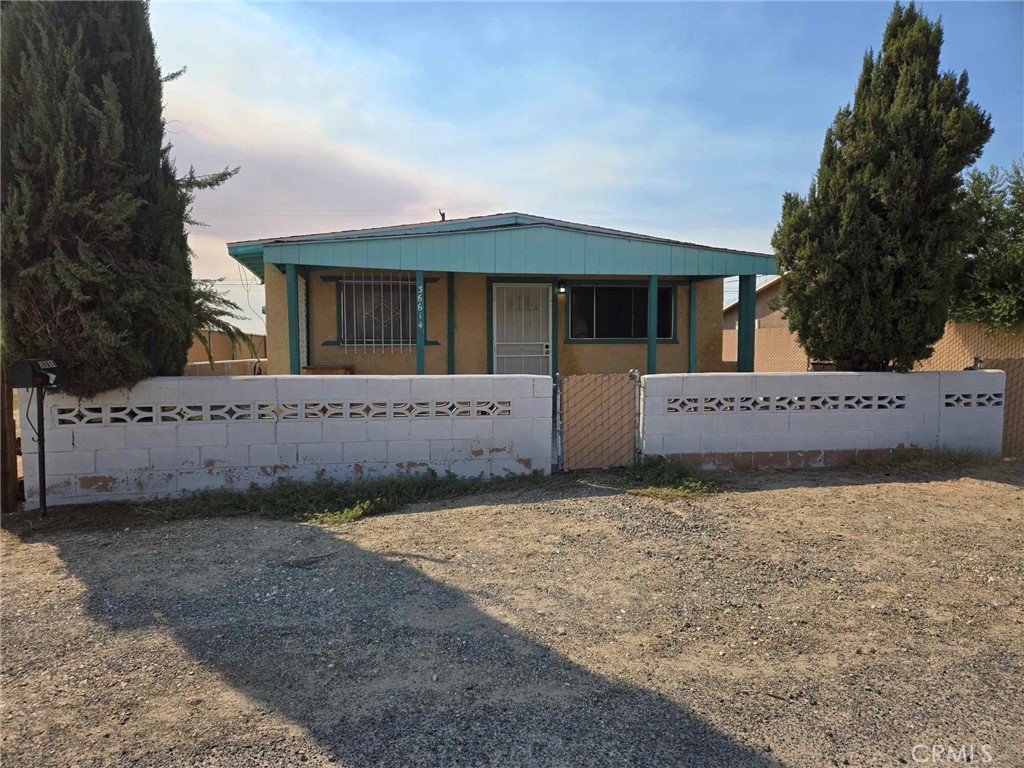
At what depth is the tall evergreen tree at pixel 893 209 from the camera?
7293 millimetres

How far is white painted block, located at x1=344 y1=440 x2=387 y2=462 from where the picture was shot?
6.30 metres

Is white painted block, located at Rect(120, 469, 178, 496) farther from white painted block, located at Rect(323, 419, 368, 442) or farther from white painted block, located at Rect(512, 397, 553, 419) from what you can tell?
white painted block, located at Rect(512, 397, 553, 419)

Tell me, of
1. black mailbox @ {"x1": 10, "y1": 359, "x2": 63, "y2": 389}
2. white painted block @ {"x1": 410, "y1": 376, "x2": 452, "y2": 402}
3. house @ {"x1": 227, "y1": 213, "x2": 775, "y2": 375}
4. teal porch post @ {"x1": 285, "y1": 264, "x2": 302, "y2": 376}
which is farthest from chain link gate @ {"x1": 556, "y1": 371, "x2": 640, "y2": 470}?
black mailbox @ {"x1": 10, "y1": 359, "x2": 63, "y2": 389}

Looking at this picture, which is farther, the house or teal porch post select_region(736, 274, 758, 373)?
teal porch post select_region(736, 274, 758, 373)

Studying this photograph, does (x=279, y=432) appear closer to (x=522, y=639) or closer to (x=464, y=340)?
(x=522, y=639)

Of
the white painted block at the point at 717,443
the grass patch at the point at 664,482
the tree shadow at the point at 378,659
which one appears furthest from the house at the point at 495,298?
the tree shadow at the point at 378,659

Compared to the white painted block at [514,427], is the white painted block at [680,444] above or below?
below

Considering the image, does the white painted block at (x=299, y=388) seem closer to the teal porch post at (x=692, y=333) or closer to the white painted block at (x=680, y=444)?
the white painted block at (x=680, y=444)

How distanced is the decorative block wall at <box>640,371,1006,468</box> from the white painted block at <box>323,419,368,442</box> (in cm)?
289

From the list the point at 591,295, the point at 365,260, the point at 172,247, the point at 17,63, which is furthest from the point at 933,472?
the point at 17,63

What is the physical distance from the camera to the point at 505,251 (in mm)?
9258

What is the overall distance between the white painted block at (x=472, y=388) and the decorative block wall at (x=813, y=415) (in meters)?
1.64

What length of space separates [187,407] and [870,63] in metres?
8.46

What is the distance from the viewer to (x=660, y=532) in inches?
199
